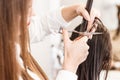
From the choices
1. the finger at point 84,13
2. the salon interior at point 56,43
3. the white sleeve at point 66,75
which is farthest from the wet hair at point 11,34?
the salon interior at point 56,43

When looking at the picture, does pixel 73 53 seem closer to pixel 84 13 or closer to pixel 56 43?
pixel 84 13

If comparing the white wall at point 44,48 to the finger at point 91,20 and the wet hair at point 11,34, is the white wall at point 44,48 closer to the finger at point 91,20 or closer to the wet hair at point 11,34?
the finger at point 91,20

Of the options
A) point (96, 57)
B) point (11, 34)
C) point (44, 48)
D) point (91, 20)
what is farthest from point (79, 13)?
point (44, 48)

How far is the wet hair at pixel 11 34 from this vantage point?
0.82m

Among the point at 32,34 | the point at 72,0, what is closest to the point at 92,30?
the point at 32,34

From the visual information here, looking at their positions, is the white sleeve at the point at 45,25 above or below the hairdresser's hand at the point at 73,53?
above

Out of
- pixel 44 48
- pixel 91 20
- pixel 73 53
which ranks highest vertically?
pixel 91 20

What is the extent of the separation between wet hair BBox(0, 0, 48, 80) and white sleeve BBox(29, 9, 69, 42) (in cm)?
35

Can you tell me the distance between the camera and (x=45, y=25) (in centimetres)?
125

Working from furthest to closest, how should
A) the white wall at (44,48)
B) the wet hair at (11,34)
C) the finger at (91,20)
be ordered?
the white wall at (44,48), the finger at (91,20), the wet hair at (11,34)

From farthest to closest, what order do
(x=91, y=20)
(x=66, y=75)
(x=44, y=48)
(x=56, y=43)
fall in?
(x=56, y=43) < (x=44, y=48) < (x=91, y=20) < (x=66, y=75)

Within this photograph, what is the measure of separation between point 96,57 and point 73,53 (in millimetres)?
164

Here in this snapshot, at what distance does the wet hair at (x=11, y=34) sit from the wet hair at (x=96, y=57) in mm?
308

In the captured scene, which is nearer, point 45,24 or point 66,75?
point 66,75
